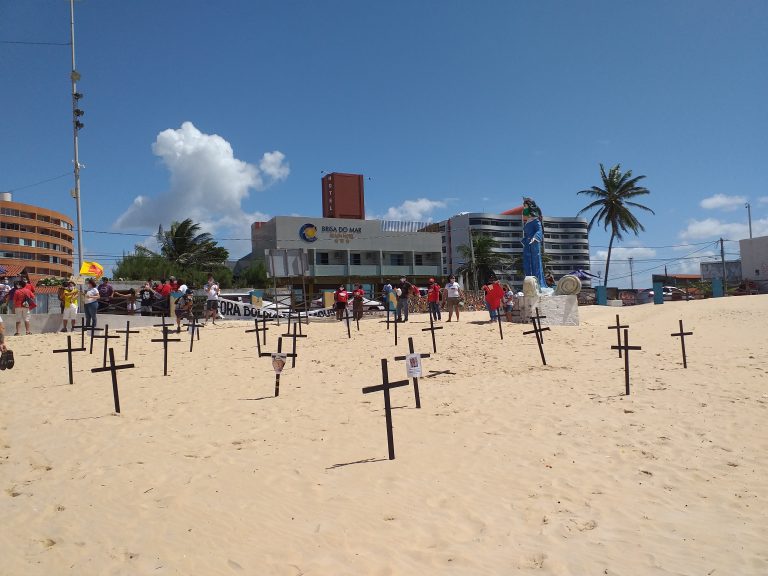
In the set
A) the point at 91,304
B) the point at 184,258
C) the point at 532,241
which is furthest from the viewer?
the point at 184,258

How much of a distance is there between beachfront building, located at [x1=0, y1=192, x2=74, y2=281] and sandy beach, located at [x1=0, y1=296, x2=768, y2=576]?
56796 millimetres

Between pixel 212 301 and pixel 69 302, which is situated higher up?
pixel 69 302

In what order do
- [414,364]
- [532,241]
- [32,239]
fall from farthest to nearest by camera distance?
[32,239]
[532,241]
[414,364]

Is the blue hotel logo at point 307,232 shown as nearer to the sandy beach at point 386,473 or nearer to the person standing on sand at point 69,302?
the person standing on sand at point 69,302

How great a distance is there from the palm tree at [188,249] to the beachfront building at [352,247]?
4645 mm

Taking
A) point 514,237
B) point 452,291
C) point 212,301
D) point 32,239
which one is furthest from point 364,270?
point 514,237

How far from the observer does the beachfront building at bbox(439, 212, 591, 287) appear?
8488cm

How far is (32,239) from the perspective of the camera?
62344mm

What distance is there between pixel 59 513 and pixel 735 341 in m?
17.4

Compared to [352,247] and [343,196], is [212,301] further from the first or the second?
[343,196]

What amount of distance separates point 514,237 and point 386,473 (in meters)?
93.4

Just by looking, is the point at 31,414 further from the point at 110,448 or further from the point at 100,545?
the point at 100,545

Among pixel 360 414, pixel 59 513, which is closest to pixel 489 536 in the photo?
pixel 59 513

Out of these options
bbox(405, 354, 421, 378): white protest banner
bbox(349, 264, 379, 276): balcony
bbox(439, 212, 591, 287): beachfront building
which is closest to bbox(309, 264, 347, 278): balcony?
bbox(349, 264, 379, 276): balcony
